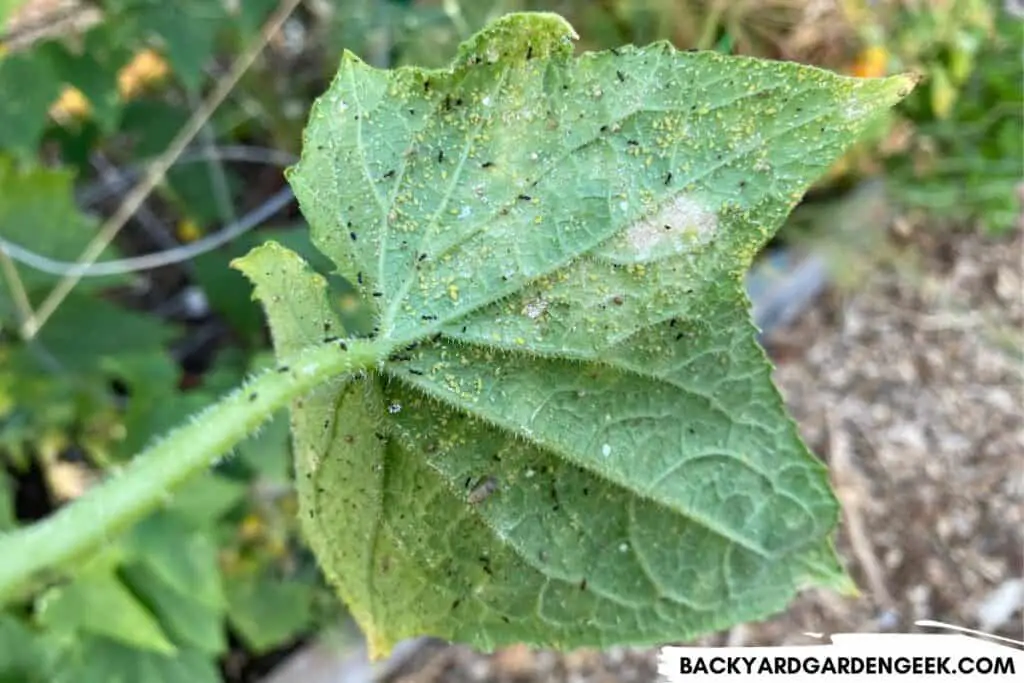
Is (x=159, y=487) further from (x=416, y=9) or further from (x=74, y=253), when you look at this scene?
(x=416, y=9)

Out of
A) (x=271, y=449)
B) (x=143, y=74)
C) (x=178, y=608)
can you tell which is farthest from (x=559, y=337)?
(x=143, y=74)

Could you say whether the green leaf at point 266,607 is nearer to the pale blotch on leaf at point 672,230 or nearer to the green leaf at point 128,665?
the green leaf at point 128,665

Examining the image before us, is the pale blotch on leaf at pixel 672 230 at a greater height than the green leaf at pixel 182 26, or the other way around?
the green leaf at pixel 182 26

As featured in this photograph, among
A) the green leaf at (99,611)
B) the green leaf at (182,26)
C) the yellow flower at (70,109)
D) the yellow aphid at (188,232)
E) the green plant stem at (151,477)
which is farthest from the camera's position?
the yellow aphid at (188,232)

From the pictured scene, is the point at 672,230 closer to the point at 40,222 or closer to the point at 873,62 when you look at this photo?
the point at 40,222

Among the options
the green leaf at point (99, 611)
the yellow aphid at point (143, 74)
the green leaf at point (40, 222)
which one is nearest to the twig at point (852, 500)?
the green leaf at point (99, 611)

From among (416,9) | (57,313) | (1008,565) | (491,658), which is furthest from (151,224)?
(1008,565)

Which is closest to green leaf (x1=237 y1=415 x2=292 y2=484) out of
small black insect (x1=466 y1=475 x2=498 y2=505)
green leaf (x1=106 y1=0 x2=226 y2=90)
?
green leaf (x1=106 y1=0 x2=226 y2=90)

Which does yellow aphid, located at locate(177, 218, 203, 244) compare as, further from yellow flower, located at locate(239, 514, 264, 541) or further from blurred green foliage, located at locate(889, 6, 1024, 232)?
blurred green foliage, located at locate(889, 6, 1024, 232)
